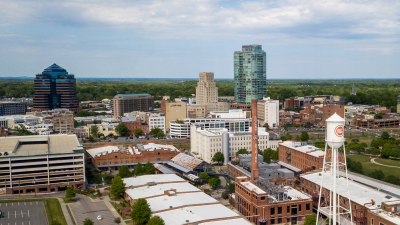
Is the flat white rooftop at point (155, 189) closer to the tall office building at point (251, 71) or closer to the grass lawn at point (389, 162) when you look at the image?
the grass lawn at point (389, 162)

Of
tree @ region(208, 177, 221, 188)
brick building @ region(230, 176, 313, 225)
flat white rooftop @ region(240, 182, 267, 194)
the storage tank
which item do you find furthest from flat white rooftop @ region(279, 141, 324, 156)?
the storage tank

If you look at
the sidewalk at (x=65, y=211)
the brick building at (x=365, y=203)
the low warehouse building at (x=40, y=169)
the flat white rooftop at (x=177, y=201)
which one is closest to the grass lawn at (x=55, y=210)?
the sidewalk at (x=65, y=211)

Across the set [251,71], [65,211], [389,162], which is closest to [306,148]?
[389,162]

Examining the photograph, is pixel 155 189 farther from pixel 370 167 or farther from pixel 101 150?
pixel 370 167

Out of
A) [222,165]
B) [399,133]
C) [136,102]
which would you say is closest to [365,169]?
[222,165]

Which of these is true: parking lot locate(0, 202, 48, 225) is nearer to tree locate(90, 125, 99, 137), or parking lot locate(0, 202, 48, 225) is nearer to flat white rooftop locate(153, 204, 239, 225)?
flat white rooftop locate(153, 204, 239, 225)

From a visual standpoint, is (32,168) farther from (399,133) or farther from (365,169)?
(399,133)

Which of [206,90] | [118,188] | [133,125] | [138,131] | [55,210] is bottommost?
[55,210]
